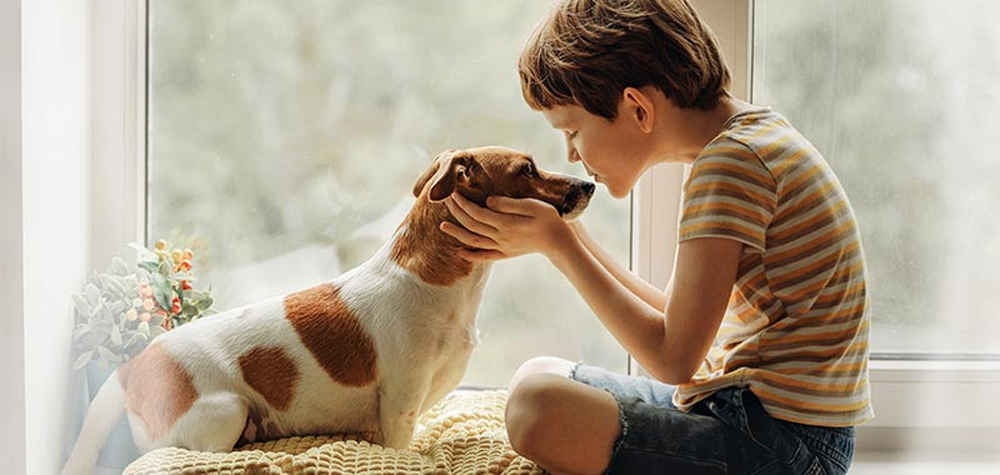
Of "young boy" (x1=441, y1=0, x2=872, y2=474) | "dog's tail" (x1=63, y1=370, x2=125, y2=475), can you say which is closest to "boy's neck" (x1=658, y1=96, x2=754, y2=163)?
"young boy" (x1=441, y1=0, x2=872, y2=474)

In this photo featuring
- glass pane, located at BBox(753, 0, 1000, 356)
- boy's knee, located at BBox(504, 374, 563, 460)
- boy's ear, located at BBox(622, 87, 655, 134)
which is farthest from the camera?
glass pane, located at BBox(753, 0, 1000, 356)

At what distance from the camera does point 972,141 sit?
1.45 meters

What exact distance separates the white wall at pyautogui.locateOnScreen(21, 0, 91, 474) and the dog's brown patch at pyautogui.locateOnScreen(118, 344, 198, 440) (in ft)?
0.39

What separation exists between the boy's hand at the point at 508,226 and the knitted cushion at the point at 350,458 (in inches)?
10.1

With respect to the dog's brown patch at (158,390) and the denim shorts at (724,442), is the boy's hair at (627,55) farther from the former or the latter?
the dog's brown patch at (158,390)

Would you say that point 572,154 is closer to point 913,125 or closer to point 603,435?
point 603,435

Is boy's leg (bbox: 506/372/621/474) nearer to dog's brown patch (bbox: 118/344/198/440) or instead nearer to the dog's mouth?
the dog's mouth

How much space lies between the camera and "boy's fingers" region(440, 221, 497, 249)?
3.92ft

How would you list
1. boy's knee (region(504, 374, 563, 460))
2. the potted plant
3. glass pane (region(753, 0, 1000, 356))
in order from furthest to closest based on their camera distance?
glass pane (region(753, 0, 1000, 356)) → the potted plant → boy's knee (region(504, 374, 563, 460))

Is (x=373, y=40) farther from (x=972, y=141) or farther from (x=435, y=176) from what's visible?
(x=972, y=141)

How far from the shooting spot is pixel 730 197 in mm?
1055

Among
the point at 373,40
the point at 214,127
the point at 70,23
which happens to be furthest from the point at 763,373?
the point at 70,23

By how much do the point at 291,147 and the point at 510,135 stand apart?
36cm

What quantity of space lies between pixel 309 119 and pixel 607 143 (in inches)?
21.0
